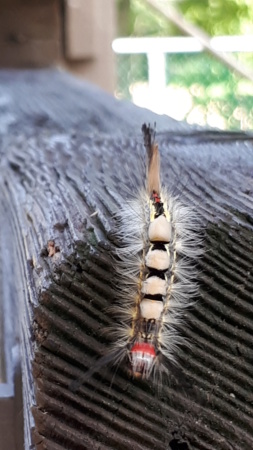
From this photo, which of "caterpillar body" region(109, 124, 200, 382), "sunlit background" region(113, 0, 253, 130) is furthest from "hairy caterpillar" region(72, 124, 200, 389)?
"sunlit background" region(113, 0, 253, 130)

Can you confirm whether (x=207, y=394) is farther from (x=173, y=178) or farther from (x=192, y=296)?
(x=173, y=178)

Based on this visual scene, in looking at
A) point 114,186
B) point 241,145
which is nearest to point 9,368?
point 114,186

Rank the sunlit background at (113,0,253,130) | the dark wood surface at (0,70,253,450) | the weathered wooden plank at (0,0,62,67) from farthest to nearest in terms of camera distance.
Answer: the sunlit background at (113,0,253,130)
the weathered wooden plank at (0,0,62,67)
the dark wood surface at (0,70,253,450)

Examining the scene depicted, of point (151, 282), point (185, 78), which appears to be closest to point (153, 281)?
point (151, 282)

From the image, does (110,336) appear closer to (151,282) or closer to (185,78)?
(151,282)

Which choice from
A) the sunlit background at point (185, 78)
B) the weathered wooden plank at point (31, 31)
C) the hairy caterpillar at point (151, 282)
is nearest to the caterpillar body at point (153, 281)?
the hairy caterpillar at point (151, 282)

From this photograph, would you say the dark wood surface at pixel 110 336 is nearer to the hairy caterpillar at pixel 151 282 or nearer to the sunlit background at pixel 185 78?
the hairy caterpillar at pixel 151 282

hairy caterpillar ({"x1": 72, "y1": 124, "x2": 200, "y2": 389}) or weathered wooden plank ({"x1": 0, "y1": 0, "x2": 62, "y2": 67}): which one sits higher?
weathered wooden plank ({"x1": 0, "y1": 0, "x2": 62, "y2": 67})

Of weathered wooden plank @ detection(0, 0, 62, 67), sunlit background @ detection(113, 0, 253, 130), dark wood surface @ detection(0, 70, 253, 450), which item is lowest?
dark wood surface @ detection(0, 70, 253, 450)

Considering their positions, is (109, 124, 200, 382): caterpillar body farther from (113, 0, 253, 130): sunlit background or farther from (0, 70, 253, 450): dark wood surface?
(113, 0, 253, 130): sunlit background
